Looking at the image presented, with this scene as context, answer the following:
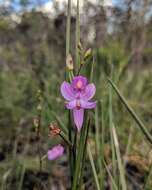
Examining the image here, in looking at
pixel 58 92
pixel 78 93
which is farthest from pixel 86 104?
pixel 58 92

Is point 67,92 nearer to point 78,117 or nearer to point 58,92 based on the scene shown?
point 78,117

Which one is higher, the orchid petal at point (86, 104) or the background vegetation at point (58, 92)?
the orchid petal at point (86, 104)

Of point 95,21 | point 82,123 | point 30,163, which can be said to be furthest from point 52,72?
point 82,123

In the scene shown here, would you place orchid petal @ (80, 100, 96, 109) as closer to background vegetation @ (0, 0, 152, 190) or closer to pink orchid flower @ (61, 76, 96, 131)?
pink orchid flower @ (61, 76, 96, 131)

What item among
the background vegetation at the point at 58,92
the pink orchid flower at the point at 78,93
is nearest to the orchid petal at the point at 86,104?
the pink orchid flower at the point at 78,93

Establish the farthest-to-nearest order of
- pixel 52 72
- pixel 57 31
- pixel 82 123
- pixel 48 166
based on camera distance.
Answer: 1. pixel 57 31
2. pixel 52 72
3. pixel 48 166
4. pixel 82 123

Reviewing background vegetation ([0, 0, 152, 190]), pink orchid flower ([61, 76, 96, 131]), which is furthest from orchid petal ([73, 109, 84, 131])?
background vegetation ([0, 0, 152, 190])

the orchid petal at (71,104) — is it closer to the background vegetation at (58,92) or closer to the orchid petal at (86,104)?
the orchid petal at (86,104)

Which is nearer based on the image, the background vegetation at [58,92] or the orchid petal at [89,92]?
the orchid petal at [89,92]

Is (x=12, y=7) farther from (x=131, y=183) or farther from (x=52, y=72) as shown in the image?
(x=131, y=183)
